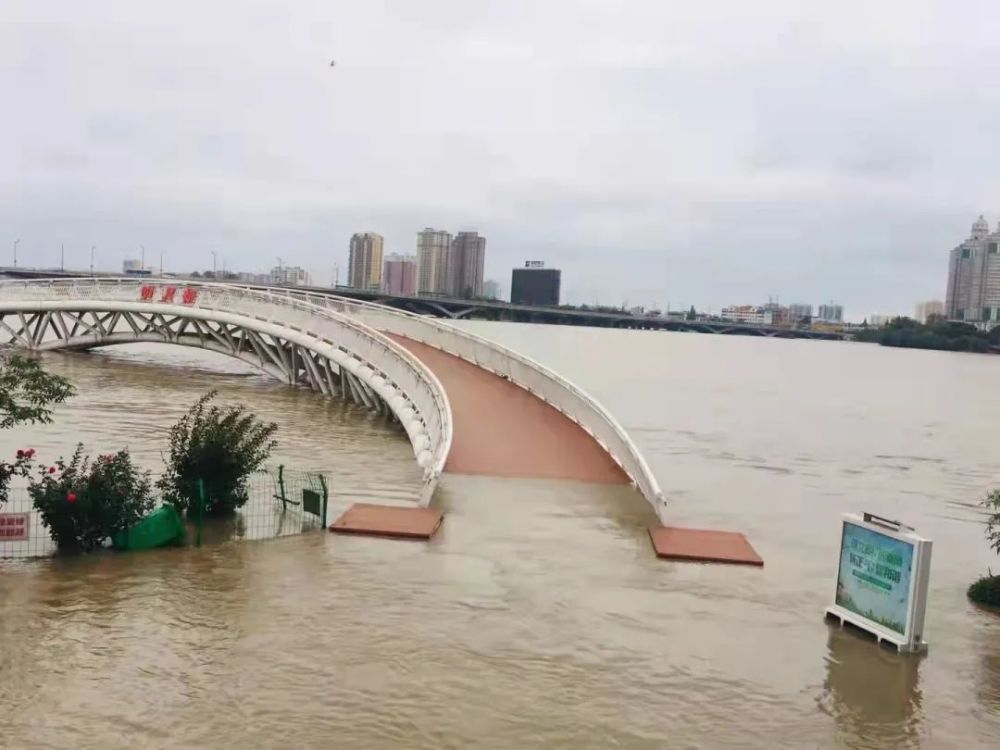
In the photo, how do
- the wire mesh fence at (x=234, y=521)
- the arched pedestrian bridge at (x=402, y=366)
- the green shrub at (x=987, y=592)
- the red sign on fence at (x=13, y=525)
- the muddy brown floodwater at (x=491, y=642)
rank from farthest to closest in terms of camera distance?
the arched pedestrian bridge at (x=402, y=366)
the green shrub at (x=987, y=592)
the wire mesh fence at (x=234, y=521)
the red sign on fence at (x=13, y=525)
the muddy brown floodwater at (x=491, y=642)

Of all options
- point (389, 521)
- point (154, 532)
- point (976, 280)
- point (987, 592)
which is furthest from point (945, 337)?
point (154, 532)

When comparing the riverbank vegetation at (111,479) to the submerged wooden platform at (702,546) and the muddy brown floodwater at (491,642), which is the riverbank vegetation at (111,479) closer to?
the muddy brown floodwater at (491,642)

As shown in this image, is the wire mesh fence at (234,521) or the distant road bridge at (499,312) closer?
the wire mesh fence at (234,521)

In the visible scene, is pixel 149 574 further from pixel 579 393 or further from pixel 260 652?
pixel 579 393

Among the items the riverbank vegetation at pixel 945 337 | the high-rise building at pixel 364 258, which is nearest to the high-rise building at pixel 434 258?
the high-rise building at pixel 364 258

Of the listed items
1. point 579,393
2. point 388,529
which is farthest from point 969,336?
point 388,529

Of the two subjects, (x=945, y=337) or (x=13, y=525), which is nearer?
(x=13, y=525)

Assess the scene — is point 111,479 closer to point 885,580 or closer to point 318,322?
point 885,580
